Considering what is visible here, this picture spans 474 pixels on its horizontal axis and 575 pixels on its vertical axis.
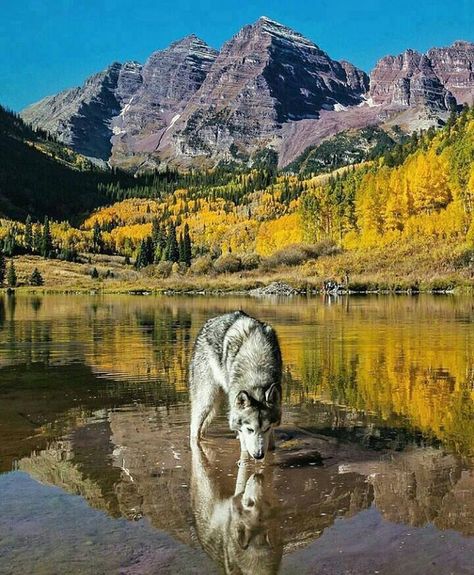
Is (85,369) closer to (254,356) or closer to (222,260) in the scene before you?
(254,356)

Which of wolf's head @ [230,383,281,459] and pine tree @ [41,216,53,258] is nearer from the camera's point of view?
wolf's head @ [230,383,281,459]

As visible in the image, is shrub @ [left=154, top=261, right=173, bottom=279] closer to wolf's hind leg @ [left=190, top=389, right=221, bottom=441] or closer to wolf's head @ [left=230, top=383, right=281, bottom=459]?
wolf's hind leg @ [left=190, top=389, right=221, bottom=441]

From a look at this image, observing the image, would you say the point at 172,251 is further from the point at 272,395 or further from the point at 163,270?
the point at 272,395

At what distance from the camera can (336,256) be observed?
116 meters

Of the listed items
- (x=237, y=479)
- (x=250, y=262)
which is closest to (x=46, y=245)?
(x=250, y=262)

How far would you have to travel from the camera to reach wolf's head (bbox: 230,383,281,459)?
8.75 metres

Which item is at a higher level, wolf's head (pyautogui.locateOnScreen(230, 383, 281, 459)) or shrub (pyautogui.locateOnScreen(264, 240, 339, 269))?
shrub (pyautogui.locateOnScreen(264, 240, 339, 269))

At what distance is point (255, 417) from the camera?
28.9 ft

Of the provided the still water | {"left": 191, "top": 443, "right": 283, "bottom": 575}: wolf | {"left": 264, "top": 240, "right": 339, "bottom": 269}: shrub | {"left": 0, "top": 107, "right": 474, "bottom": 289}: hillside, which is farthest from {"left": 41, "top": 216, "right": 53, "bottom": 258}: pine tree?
{"left": 191, "top": 443, "right": 283, "bottom": 575}: wolf

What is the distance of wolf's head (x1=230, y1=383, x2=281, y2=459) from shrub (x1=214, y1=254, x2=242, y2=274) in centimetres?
11585

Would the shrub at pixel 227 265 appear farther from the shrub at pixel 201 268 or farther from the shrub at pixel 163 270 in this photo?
the shrub at pixel 163 270

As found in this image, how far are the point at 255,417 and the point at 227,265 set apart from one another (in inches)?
4627

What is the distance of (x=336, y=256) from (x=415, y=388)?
101 metres

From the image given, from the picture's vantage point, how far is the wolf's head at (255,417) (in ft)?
28.7
